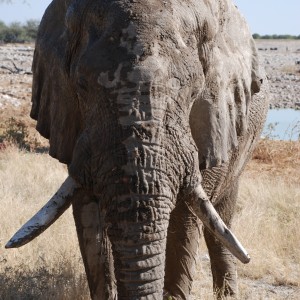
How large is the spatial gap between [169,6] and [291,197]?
15.7 ft

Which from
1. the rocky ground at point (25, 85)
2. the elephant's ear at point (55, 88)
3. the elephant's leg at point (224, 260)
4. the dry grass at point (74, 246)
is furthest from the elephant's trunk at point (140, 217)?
the rocky ground at point (25, 85)

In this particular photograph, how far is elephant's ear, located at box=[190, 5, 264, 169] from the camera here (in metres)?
3.32

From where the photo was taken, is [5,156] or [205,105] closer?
[205,105]

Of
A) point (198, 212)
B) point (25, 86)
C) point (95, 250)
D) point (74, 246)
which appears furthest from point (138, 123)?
point (25, 86)

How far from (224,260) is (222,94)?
5.76 feet

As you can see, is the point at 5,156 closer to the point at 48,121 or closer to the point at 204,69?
the point at 48,121

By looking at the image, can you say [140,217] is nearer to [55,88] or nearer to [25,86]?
[55,88]

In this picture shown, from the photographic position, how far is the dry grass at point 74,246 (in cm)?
471

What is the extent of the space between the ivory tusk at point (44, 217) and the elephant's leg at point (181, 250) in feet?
2.29

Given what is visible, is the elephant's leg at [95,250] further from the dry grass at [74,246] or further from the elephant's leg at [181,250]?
the dry grass at [74,246]

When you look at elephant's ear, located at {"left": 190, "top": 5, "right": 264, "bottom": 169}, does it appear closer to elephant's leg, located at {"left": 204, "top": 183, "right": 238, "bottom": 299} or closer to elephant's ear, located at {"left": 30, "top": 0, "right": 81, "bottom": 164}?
elephant's ear, located at {"left": 30, "top": 0, "right": 81, "bottom": 164}

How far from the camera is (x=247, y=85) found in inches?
154

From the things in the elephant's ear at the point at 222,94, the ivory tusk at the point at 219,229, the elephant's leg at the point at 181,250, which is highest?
the elephant's ear at the point at 222,94

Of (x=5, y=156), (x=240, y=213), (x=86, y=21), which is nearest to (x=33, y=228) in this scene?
(x=86, y=21)
